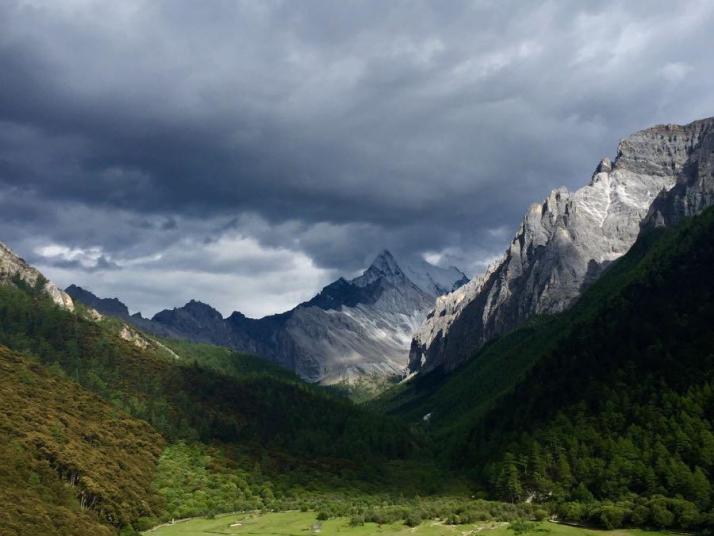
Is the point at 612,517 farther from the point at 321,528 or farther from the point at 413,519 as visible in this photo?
the point at 321,528

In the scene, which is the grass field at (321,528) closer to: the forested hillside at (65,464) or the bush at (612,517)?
the bush at (612,517)

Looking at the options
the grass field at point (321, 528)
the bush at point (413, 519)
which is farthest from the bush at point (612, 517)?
the bush at point (413, 519)

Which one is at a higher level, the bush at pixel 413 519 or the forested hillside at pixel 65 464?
the forested hillside at pixel 65 464

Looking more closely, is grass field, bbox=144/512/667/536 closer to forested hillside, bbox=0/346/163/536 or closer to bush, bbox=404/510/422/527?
bush, bbox=404/510/422/527

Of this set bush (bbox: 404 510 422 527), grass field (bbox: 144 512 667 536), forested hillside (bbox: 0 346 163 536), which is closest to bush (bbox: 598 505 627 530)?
grass field (bbox: 144 512 667 536)

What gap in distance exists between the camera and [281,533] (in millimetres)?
123062

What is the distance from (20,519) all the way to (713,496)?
416ft

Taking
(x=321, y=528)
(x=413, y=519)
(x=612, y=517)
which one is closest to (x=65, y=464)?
(x=321, y=528)

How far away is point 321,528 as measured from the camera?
414 feet

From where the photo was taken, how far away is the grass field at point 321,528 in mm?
116250

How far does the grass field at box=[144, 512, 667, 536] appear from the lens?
381 ft

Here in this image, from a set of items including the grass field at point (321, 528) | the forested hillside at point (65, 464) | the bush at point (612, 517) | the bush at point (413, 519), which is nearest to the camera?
the forested hillside at point (65, 464)

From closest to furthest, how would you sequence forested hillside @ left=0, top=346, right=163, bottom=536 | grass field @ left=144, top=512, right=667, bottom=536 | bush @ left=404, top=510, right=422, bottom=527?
1. forested hillside @ left=0, top=346, right=163, bottom=536
2. grass field @ left=144, top=512, right=667, bottom=536
3. bush @ left=404, top=510, right=422, bottom=527

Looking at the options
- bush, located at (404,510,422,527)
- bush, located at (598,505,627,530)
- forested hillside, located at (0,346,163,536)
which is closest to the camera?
forested hillside, located at (0,346,163,536)
